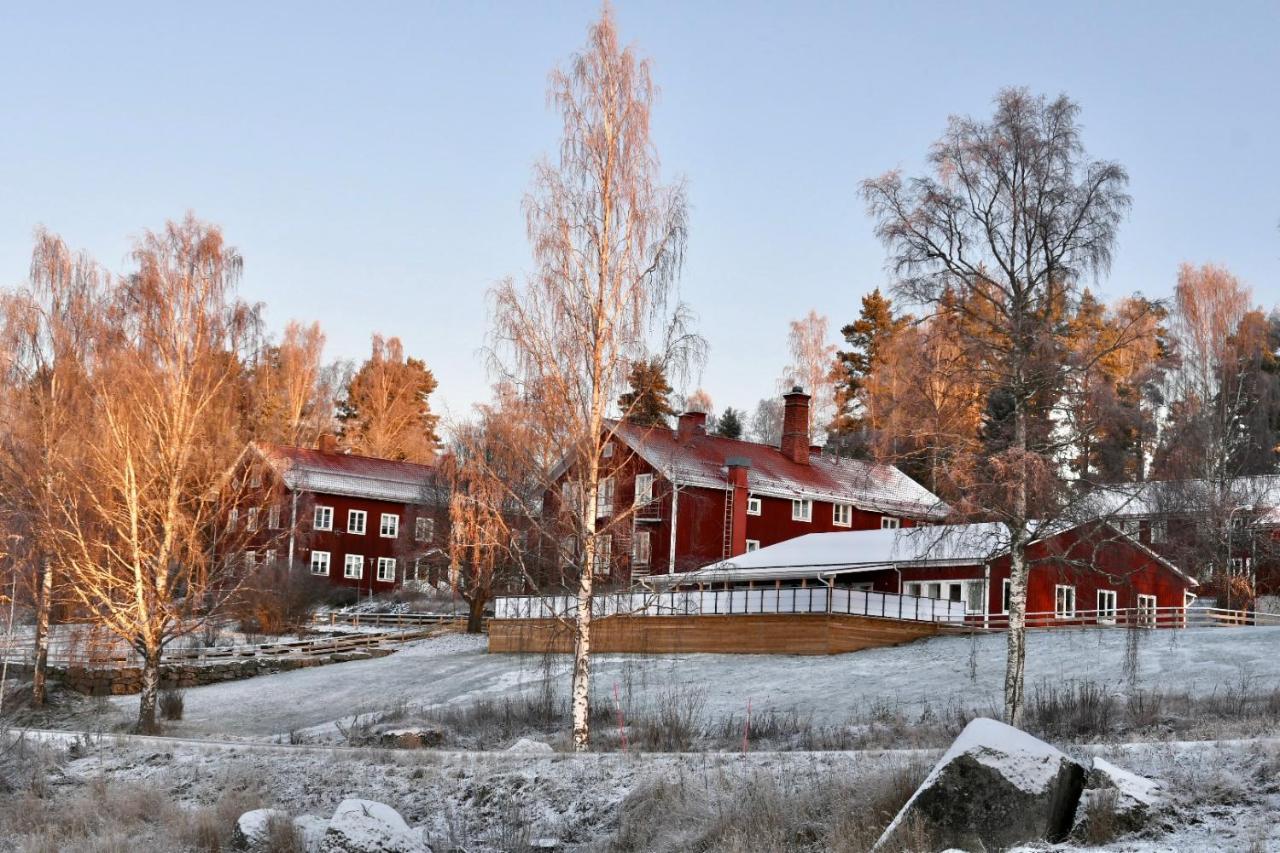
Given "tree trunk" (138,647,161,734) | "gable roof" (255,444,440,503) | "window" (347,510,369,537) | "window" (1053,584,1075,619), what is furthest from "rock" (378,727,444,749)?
"window" (347,510,369,537)

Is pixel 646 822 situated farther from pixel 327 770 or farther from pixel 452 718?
pixel 452 718

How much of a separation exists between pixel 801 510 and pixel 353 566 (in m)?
24.8

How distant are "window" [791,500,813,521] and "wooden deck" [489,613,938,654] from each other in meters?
15.5

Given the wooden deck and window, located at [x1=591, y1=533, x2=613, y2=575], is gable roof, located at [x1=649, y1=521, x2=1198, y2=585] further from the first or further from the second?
window, located at [x1=591, y1=533, x2=613, y2=575]

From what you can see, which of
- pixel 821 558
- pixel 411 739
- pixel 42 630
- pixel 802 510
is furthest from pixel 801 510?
pixel 411 739

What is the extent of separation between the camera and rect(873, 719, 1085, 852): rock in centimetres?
1230


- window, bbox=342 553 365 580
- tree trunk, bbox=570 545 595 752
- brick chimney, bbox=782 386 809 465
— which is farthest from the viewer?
window, bbox=342 553 365 580

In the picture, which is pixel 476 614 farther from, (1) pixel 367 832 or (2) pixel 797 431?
(1) pixel 367 832

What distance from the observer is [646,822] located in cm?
1521

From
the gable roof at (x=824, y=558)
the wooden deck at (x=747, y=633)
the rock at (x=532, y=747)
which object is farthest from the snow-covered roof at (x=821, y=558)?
the rock at (x=532, y=747)

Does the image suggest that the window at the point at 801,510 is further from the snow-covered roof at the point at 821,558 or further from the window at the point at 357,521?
the window at the point at 357,521

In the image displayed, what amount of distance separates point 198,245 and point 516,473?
928cm

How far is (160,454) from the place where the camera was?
2739cm

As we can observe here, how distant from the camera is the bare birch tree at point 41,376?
33312mm
